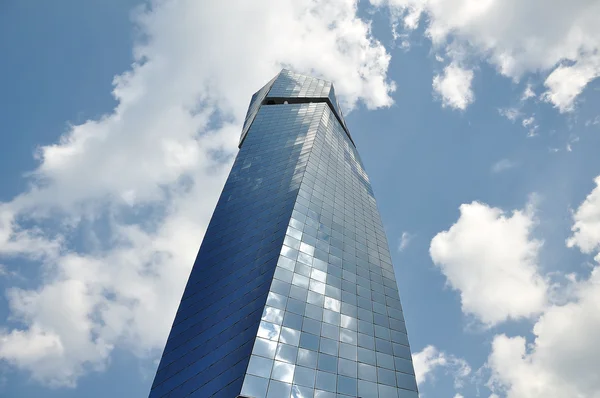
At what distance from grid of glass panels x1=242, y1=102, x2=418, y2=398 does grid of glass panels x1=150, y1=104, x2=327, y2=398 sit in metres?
1.29

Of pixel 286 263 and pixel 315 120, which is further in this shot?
pixel 315 120

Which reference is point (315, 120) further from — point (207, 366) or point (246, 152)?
point (207, 366)

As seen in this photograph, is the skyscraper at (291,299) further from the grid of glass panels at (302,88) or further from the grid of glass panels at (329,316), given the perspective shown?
the grid of glass panels at (302,88)

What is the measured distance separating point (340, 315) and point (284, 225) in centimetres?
1137

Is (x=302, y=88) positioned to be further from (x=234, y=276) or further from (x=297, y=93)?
(x=234, y=276)

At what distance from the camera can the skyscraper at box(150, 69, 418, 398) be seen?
26.8 m

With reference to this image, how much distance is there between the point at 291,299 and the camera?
103 feet

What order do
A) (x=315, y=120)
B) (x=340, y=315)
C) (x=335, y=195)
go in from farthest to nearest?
(x=315, y=120) → (x=335, y=195) → (x=340, y=315)

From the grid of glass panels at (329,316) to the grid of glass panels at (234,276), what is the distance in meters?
1.29

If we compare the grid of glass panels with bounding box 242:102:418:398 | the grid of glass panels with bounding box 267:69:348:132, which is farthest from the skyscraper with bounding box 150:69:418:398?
the grid of glass panels with bounding box 267:69:348:132

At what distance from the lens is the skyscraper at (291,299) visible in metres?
26.8

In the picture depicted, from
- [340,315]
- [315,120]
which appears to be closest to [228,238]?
[340,315]

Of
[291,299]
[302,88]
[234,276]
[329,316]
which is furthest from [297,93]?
[329,316]

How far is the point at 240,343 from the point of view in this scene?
2811cm
